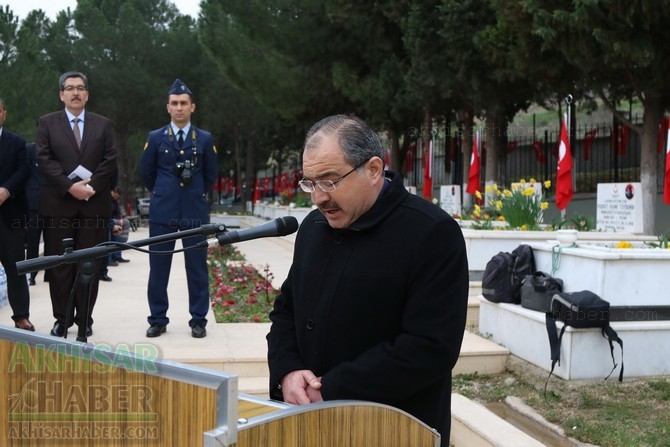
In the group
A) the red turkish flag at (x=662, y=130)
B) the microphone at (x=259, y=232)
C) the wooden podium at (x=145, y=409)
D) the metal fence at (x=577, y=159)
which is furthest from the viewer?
the metal fence at (x=577, y=159)

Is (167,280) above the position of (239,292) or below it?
above

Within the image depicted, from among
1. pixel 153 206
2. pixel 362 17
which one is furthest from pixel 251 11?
pixel 153 206

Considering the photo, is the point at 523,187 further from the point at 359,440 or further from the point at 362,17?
the point at 362,17

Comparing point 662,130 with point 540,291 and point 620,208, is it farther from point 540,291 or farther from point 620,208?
point 540,291

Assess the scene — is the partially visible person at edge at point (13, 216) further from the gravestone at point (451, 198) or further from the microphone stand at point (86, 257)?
the gravestone at point (451, 198)

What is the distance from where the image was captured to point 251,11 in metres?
25.4

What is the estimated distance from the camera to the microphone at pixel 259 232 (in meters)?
2.72

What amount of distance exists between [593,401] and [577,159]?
21328 millimetres

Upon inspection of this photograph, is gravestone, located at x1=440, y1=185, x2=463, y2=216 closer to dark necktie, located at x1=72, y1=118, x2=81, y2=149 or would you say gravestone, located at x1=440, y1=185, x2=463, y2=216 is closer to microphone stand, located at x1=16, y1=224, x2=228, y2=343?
dark necktie, located at x1=72, y1=118, x2=81, y2=149

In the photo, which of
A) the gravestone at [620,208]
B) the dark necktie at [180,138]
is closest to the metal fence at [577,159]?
the gravestone at [620,208]

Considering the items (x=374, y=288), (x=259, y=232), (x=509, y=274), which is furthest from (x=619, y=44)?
(x=374, y=288)

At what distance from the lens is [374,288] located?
2.48 metres

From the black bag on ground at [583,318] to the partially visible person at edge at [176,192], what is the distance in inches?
105

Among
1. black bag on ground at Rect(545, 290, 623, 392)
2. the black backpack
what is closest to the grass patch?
black bag on ground at Rect(545, 290, 623, 392)
